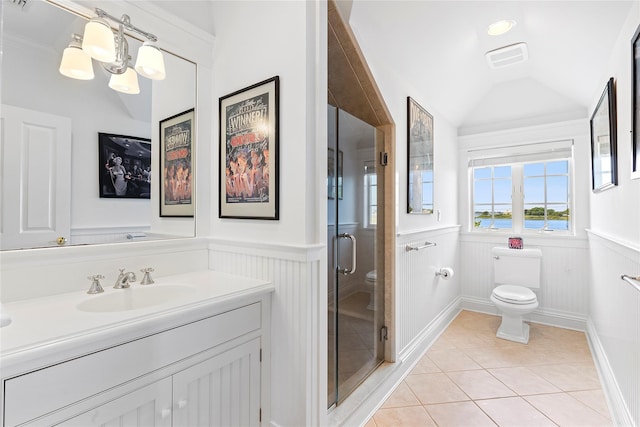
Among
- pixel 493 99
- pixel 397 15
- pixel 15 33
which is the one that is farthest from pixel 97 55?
pixel 493 99

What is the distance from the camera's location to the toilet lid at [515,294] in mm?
2715

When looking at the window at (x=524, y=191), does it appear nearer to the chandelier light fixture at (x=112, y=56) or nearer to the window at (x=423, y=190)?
the window at (x=423, y=190)

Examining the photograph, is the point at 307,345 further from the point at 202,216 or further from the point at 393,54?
the point at 393,54

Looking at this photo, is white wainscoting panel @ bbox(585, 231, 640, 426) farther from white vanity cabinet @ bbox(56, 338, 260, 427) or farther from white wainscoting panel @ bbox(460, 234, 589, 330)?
white vanity cabinet @ bbox(56, 338, 260, 427)

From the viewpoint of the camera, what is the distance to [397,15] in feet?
6.23

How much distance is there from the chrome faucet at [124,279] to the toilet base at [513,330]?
304 cm

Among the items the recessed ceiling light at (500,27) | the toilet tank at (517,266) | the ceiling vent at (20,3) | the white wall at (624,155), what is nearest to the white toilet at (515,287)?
the toilet tank at (517,266)

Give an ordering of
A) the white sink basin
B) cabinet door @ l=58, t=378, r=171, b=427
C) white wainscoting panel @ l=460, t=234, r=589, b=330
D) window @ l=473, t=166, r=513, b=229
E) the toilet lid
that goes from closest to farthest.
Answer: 1. cabinet door @ l=58, t=378, r=171, b=427
2. the white sink basin
3. the toilet lid
4. white wainscoting panel @ l=460, t=234, r=589, b=330
5. window @ l=473, t=166, r=513, b=229

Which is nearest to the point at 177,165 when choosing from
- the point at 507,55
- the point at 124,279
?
the point at 124,279

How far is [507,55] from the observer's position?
256cm

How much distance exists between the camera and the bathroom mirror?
1.23m

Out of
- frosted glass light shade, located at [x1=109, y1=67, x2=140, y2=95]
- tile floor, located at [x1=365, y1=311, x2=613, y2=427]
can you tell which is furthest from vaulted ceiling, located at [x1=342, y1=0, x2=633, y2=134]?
tile floor, located at [x1=365, y1=311, x2=613, y2=427]

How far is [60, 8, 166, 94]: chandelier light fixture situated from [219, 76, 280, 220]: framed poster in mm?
391

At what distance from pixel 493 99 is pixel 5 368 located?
402cm
